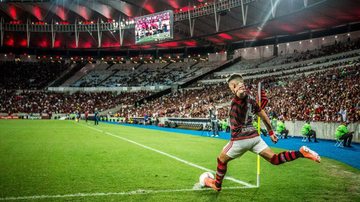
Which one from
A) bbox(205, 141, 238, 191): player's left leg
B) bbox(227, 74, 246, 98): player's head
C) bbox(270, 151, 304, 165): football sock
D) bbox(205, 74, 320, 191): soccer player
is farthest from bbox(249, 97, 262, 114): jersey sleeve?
bbox(270, 151, 304, 165): football sock

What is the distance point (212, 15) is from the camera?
5278cm

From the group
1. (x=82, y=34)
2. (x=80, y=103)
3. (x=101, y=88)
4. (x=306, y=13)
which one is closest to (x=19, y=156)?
(x=306, y=13)

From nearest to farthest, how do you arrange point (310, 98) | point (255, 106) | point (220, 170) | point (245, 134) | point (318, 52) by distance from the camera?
point (245, 134)
point (255, 106)
point (220, 170)
point (310, 98)
point (318, 52)

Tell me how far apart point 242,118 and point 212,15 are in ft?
161

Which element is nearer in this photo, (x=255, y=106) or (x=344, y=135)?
(x=255, y=106)

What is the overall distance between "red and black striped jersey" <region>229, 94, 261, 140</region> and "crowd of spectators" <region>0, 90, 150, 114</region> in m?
53.0

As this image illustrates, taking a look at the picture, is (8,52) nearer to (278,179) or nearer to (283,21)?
(283,21)

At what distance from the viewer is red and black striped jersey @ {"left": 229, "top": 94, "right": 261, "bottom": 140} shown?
5.57 metres

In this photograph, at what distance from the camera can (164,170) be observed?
28.9ft

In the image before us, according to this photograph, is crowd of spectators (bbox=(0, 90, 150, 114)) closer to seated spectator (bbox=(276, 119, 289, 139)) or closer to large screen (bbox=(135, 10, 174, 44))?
large screen (bbox=(135, 10, 174, 44))

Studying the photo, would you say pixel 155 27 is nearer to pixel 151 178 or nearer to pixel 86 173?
pixel 86 173

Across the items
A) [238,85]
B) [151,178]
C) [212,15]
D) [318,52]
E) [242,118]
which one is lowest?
[151,178]

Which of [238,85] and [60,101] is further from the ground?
[60,101]

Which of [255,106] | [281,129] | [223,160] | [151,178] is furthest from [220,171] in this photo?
[281,129]
